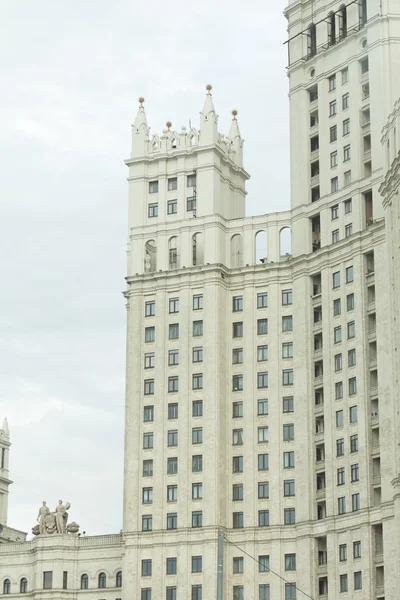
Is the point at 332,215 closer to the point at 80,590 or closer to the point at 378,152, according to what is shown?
the point at 378,152

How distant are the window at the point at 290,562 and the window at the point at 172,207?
36.7m

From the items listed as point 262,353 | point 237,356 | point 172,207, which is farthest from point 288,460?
point 172,207

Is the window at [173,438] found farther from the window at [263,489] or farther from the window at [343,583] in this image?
the window at [343,583]

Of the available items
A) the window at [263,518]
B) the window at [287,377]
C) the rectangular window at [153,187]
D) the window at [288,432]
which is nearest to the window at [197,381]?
the window at [287,377]

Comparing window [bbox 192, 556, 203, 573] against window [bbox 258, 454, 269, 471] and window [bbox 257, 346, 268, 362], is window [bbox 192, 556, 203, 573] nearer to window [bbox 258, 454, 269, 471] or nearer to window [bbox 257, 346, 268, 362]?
window [bbox 258, 454, 269, 471]

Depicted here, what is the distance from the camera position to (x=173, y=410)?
122250 mm

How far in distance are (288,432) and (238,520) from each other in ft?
31.0

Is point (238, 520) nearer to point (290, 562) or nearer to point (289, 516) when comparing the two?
point (289, 516)

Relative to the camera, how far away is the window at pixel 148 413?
4845 inches

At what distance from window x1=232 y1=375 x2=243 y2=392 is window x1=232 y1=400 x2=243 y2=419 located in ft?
4.34

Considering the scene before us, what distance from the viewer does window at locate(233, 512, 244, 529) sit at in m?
118

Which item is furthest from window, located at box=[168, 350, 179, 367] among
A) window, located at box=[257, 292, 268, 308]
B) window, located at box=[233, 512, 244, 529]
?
window, located at box=[233, 512, 244, 529]

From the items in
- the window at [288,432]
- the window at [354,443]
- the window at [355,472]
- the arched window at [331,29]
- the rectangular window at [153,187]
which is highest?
the arched window at [331,29]

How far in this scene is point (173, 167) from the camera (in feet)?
428
